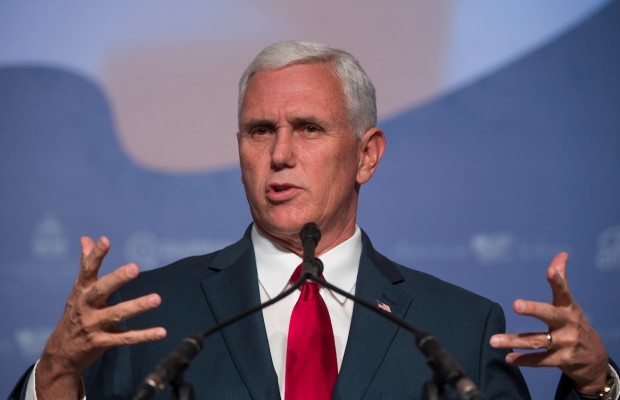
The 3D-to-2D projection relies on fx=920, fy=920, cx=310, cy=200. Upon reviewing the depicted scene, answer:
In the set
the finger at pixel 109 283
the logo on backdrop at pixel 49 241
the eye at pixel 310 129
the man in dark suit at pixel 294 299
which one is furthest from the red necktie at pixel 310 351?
the logo on backdrop at pixel 49 241

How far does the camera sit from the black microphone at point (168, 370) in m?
1.59

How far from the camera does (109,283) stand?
1.96m

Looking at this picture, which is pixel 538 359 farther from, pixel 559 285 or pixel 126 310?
pixel 126 310

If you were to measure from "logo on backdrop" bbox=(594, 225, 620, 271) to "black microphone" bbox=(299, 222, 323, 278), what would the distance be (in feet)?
5.89

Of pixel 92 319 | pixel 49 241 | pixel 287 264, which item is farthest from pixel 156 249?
pixel 92 319

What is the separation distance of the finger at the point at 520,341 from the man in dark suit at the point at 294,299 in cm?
5

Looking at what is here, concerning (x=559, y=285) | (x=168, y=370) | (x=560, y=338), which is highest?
(x=559, y=285)

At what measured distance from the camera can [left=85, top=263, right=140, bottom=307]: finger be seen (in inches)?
76.4

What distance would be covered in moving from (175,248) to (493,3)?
5.01 ft

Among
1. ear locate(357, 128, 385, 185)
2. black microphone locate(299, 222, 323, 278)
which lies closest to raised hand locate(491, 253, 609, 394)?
black microphone locate(299, 222, 323, 278)

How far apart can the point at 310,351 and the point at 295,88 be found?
74 cm

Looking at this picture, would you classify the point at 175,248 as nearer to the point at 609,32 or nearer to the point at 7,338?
the point at 7,338

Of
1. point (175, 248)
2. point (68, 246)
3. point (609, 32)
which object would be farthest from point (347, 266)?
point (609, 32)

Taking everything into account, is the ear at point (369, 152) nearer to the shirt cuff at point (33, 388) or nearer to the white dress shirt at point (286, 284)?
the white dress shirt at point (286, 284)
